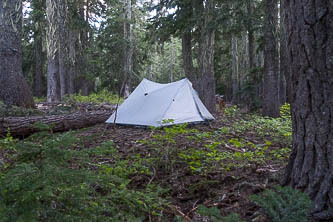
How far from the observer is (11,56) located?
7457 millimetres

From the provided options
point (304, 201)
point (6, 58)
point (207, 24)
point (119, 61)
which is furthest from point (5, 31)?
point (119, 61)

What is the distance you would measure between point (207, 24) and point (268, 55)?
2529 millimetres

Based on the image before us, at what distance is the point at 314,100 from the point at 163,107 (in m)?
5.08

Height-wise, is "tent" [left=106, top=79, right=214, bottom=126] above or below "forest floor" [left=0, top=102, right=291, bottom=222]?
above

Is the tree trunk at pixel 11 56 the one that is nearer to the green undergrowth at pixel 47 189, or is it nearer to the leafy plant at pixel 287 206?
the green undergrowth at pixel 47 189

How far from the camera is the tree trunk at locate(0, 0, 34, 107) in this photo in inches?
286

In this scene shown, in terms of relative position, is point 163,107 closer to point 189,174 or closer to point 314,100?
point 189,174

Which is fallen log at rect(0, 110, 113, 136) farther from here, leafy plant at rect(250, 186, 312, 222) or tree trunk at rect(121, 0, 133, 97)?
tree trunk at rect(121, 0, 133, 97)

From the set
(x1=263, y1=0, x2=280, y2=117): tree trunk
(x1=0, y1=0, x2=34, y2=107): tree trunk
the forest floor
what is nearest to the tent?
the forest floor

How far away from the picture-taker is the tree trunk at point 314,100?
1.90m

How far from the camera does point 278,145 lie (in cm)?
484

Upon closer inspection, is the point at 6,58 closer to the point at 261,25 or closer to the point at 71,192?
the point at 71,192

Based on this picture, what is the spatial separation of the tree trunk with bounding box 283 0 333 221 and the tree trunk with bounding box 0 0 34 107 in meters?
7.20

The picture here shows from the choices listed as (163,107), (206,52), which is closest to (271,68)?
(206,52)
